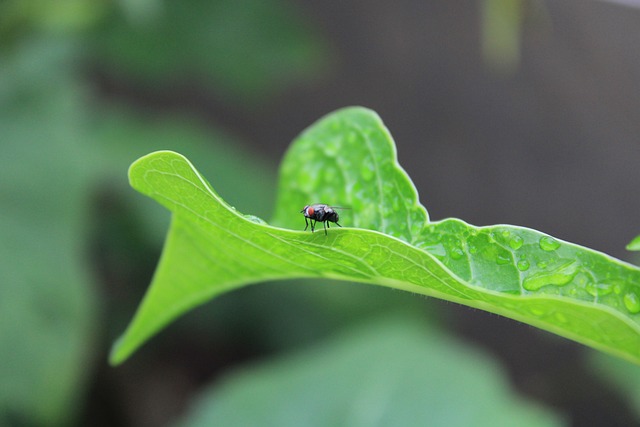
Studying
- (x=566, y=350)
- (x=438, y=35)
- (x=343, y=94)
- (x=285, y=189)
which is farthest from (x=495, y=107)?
(x=285, y=189)

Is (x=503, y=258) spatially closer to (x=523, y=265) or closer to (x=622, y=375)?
(x=523, y=265)

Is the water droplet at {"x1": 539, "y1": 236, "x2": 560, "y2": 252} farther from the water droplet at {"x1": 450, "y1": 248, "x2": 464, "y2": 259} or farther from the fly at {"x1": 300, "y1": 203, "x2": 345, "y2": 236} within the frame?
the fly at {"x1": 300, "y1": 203, "x2": 345, "y2": 236}

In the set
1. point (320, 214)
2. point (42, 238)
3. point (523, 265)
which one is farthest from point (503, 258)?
point (42, 238)

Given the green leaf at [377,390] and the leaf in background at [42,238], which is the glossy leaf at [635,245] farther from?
the leaf in background at [42,238]

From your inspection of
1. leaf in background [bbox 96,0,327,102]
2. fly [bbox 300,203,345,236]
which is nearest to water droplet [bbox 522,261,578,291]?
fly [bbox 300,203,345,236]

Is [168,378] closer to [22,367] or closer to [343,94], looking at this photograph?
[22,367]
